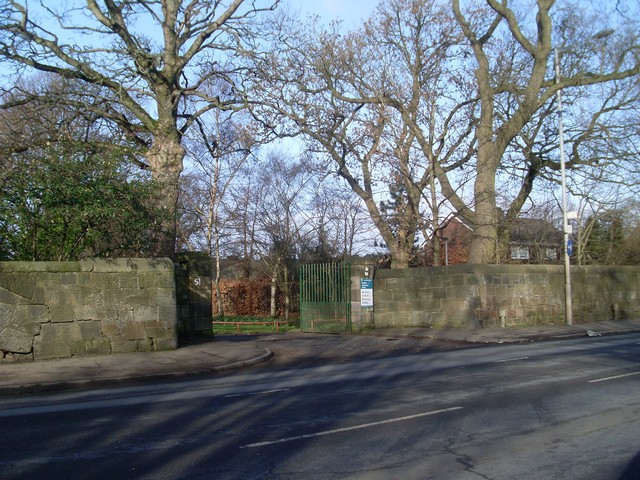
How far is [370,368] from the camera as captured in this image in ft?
42.0

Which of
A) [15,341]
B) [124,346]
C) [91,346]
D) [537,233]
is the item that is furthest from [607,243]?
[15,341]

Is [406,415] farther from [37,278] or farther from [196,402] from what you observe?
[37,278]

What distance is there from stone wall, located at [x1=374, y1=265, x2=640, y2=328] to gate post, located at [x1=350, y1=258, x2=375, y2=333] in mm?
664

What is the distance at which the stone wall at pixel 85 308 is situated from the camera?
12.5 m

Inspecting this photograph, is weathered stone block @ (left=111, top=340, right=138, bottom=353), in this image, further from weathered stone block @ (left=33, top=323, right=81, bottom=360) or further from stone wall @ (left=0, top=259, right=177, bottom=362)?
weathered stone block @ (left=33, top=323, right=81, bottom=360)

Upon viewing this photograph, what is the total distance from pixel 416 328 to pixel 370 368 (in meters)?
8.68

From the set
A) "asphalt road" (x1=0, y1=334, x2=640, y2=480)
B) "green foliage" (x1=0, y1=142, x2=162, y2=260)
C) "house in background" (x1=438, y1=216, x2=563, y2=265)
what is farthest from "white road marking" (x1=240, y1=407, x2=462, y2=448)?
"house in background" (x1=438, y1=216, x2=563, y2=265)

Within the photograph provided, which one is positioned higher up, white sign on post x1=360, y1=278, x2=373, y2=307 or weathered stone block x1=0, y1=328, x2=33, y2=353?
white sign on post x1=360, y1=278, x2=373, y2=307

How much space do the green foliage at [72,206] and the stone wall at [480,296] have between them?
31.7 feet

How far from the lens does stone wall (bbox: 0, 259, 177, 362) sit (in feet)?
41.0

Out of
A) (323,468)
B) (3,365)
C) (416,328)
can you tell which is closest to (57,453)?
(323,468)

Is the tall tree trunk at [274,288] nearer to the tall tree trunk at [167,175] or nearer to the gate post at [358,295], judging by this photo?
the gate post at [358,295]

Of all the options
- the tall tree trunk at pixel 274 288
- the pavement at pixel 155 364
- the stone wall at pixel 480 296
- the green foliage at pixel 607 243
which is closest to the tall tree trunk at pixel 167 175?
the pavement at pixel 155 364

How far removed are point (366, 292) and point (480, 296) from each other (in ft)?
12.9
